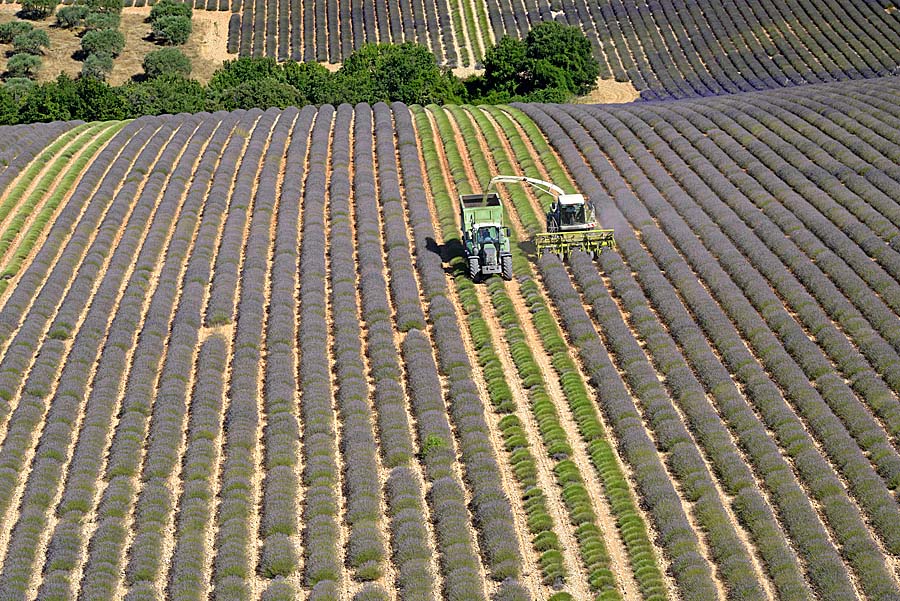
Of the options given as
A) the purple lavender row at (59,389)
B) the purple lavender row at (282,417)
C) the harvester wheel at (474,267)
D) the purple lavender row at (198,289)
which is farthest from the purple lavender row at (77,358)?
the harvester wheel at (474,267)

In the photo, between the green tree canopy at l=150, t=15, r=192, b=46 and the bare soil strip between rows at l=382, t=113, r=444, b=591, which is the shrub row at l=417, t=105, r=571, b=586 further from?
the green tree canopy at l=150, t=15, r=192, b=46

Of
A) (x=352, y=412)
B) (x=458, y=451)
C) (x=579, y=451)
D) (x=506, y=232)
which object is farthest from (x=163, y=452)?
(x=506, y=232)

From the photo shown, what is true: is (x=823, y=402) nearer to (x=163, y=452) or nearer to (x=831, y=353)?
(x=831, y=353)

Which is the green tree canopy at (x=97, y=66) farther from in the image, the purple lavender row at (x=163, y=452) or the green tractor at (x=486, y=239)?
the green tractor at (x=486, y=239)

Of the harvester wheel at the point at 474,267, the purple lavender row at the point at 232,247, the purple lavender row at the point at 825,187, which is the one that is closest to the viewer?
the purple lavender row at the point at 232,247

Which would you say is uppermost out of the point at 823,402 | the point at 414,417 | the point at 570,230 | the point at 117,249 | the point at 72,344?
the point at 570,230

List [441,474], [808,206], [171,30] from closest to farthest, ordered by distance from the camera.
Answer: [441,474], [808,206], [171,30]

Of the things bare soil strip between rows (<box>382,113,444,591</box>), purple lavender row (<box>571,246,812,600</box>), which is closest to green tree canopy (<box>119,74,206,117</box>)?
bare soil strip between rows (<box>382,113,444,591</box>)

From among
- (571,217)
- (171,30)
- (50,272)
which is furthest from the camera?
(171,30)
